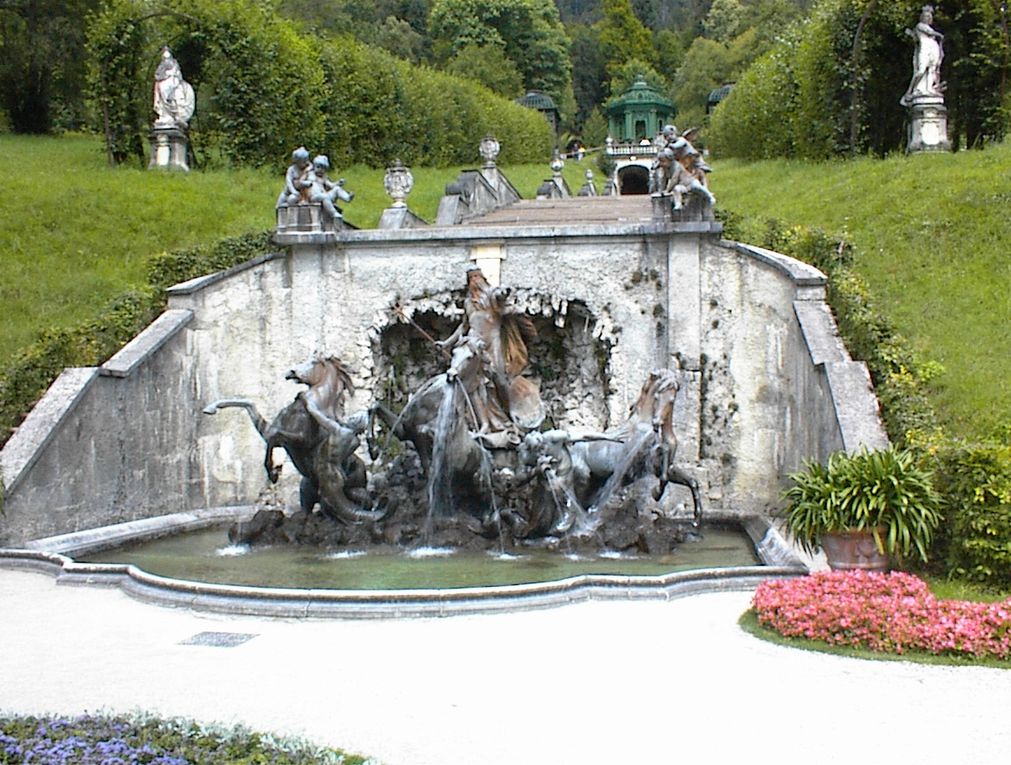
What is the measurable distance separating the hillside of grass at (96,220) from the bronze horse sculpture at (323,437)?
14.2ft

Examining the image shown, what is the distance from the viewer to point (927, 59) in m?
22.7

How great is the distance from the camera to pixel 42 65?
33812 mm

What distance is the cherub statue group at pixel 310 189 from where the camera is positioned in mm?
16969

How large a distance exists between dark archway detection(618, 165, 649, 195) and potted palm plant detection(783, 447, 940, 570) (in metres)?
44.0

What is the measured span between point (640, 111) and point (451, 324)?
5619 cm

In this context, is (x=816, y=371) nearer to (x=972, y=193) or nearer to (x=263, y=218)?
(x=972, y=193)

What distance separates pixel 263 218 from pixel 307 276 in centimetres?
496

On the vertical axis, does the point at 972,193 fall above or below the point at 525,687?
above

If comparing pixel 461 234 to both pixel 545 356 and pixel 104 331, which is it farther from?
pixel 104 331

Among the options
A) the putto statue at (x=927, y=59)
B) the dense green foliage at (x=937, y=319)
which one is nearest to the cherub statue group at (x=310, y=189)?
the dense green foliage at (x=937, y=319)

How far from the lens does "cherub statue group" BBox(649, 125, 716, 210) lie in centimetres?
1588

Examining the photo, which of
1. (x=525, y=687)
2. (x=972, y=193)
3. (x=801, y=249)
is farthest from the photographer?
(x=972, y=193)

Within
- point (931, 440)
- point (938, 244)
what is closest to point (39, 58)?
point (938, 244)

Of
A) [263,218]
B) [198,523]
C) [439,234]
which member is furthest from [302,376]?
[263,218]
